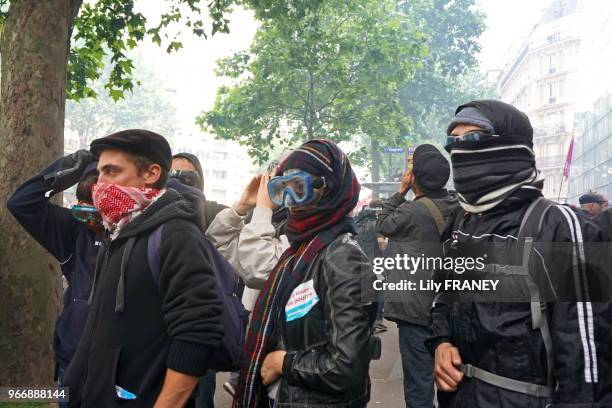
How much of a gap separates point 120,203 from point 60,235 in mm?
931

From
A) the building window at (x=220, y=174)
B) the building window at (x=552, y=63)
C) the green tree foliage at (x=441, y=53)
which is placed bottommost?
the green tree foliage at (x=441, y=53)

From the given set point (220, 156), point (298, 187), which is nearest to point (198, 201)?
point (298, 187)

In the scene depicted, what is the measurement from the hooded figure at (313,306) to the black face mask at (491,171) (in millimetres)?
477

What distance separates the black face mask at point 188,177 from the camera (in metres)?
4.56

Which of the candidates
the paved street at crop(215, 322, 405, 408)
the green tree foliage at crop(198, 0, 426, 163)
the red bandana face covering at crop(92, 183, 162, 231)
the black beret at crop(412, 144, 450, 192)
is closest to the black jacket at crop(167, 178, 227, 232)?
the red bandana face covering at crop(92, 183, 162, 231)

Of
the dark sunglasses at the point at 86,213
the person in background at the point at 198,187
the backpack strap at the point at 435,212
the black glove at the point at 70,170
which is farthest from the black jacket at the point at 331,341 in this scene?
the backpack strap at the point at 435,212

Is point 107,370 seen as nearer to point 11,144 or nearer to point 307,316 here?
→ point 307,316

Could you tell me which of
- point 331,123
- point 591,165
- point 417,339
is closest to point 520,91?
point 591,165

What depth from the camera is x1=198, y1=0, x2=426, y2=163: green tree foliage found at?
60.6ft

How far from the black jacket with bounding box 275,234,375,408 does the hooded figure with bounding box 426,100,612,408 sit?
14.7 inches

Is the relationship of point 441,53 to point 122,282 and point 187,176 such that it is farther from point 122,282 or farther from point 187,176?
point 122,282

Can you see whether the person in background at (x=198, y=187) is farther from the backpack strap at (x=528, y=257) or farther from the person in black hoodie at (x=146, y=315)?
the backpack strap at (x=528, y=257)

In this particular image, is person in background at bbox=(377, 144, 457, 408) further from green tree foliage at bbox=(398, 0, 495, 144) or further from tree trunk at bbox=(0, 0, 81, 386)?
green tree foliage at bbox=(398, 0, 495, 144)

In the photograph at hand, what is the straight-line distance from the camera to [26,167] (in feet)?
17.4
